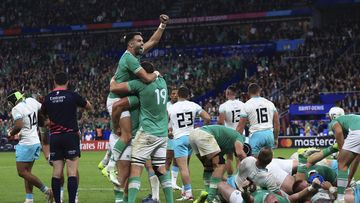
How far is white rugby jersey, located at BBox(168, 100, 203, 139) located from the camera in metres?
16.9

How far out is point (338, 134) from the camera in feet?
43.6

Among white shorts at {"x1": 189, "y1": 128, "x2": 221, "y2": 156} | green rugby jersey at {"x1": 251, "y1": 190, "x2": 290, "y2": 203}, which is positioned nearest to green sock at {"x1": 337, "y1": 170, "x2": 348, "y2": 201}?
white shorts at {"x1": 189, "y1": 128, "x2": 221, "y2": 156}

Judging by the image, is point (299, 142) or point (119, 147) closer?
point (119, 147)

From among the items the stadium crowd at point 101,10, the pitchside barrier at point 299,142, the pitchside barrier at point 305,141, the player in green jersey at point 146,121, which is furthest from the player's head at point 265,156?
the stadium crowd at point 101,10

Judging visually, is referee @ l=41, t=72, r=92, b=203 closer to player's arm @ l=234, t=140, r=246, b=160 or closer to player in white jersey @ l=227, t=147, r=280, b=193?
player in white jersey @ l=227, t=147, r=280, b=193

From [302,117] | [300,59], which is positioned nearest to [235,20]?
[300,59]

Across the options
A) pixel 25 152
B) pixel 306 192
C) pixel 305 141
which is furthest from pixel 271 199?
pixel 305 141

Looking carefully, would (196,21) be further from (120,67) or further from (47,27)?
(120,67)

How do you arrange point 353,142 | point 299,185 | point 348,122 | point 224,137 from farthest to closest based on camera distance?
point 224,137 → point 348,122 → point 353,142 → point 299,185

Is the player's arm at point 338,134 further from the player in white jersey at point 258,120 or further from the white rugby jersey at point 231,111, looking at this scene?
the white rugby jersey at point 231,111

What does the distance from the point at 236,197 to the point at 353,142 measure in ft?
9.75

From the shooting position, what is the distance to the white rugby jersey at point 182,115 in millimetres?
16906

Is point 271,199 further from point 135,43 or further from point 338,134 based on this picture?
point 338,134

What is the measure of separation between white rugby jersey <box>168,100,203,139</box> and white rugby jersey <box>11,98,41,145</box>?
142 inches
